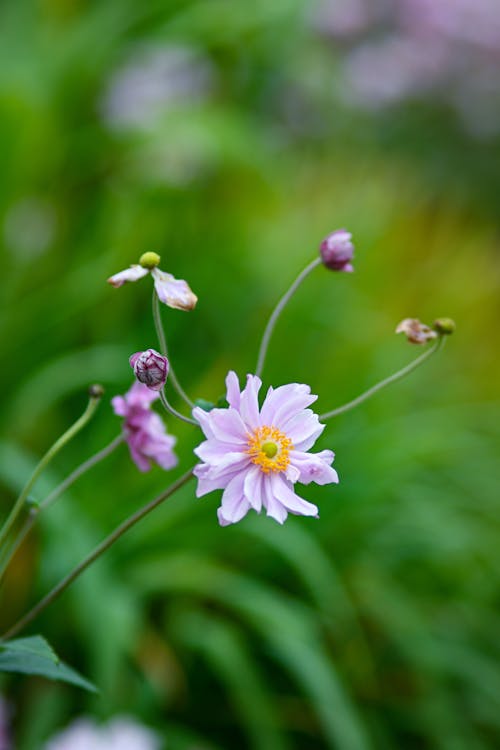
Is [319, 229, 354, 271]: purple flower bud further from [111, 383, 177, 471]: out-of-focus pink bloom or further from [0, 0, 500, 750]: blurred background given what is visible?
[0, 0, 500, 750]: blurred background

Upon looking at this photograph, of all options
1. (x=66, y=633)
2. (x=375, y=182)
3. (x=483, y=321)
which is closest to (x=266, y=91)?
(x=375, y=182)

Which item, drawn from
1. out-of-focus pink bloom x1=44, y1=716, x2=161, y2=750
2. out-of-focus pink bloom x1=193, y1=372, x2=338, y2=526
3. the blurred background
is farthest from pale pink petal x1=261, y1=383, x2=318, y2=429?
the blurred background

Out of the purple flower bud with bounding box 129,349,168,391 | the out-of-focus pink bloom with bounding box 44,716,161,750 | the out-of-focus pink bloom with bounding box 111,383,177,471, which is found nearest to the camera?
the purple flower bud with bounding box 129,349,168,391

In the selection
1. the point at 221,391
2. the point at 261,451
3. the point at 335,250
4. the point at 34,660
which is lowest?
the point at 34,660

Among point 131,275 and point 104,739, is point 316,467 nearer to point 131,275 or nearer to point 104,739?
point 131,275

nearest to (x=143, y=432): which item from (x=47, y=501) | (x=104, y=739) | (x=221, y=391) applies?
(x=47, y=501)

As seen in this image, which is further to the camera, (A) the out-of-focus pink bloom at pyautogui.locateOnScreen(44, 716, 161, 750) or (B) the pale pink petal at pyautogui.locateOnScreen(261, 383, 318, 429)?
(A) the out-of-focus pink bloom at pyautogui.locateOnScreen(44, 716, 161, 750)
